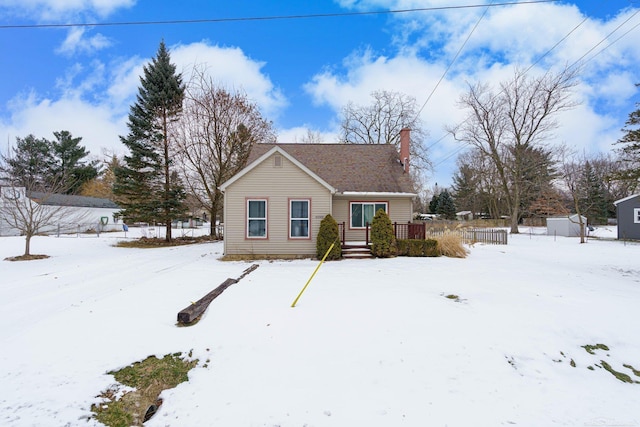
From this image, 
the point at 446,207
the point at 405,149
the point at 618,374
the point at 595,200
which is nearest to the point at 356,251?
the point at 405,149

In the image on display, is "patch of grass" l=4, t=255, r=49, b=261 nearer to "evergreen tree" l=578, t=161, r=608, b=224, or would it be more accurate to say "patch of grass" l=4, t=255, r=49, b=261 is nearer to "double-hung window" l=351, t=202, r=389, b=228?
"double-hung window" l=351, t=202, r=389, b=228

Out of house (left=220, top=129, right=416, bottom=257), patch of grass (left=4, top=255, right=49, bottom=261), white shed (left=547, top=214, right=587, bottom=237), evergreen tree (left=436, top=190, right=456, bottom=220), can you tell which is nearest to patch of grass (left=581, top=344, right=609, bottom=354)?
house (left=220, top=129, right=416, bottom=257)

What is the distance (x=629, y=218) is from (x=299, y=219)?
27141 millimetres

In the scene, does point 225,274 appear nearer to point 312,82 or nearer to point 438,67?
point 438,67

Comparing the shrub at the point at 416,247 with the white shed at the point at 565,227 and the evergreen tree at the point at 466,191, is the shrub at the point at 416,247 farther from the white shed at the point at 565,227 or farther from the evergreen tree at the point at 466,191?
the evergreen tree at the point at 466,191

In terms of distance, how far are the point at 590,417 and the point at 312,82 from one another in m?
19.7

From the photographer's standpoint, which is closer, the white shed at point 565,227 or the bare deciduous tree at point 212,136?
the bare deciduous tree at point 212,136

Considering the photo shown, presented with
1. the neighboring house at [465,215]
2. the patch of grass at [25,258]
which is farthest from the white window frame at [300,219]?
the neighboring house at [465,215]

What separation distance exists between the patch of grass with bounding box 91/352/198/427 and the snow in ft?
0.40

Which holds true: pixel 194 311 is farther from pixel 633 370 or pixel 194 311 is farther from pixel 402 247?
pixel 402 247

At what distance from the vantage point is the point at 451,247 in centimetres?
1342

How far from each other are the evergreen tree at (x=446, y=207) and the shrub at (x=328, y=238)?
145ft

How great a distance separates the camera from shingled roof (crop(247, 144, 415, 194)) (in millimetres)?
15281

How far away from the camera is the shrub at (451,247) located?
43.5ft
